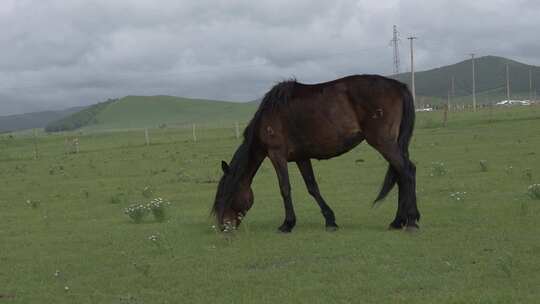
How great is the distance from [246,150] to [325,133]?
1390mm

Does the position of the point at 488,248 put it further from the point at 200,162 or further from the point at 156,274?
the point at 200,162

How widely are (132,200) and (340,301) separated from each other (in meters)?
11.4

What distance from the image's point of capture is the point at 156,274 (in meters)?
8.53

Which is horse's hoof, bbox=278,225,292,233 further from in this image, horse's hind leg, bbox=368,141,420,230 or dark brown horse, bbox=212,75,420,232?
horse's hind leg, bbox=368,141,420,230

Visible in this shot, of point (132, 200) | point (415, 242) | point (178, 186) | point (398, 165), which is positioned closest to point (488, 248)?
point (415, 242)

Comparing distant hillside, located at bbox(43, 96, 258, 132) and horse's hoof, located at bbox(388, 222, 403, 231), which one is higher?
distant hillside, located at bbox(43, 96, 258, 132)

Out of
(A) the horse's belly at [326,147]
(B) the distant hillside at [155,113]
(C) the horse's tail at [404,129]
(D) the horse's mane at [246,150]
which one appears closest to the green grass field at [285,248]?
(D) the horse's mane at [246,150]

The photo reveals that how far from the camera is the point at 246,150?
11.4 metres

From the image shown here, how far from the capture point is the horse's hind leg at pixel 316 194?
1123cm

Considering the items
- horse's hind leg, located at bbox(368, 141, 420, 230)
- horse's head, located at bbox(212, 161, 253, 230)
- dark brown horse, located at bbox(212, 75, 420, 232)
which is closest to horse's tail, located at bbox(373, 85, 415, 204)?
dark brown horse, located at bbox(212, 75, 420, 232)

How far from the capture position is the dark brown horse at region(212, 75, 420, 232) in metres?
10.7

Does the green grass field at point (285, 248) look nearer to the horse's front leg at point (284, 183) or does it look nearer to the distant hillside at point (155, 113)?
the horse's front leg at point (284, 183)

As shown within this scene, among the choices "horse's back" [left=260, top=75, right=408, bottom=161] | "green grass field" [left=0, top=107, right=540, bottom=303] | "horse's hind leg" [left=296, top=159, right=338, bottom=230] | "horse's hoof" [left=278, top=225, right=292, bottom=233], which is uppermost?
"horse's back" [left=260, top=75, right=408, bottom=161]

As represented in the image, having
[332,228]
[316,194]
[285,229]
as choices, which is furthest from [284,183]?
[332,228]
